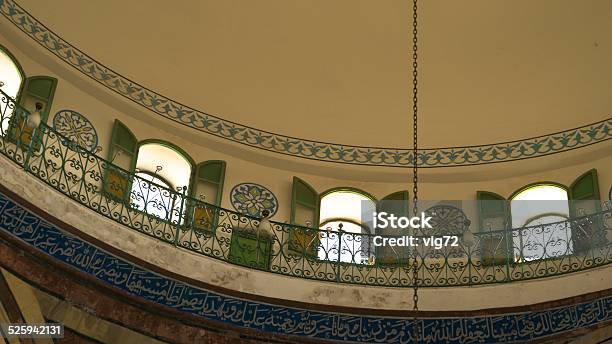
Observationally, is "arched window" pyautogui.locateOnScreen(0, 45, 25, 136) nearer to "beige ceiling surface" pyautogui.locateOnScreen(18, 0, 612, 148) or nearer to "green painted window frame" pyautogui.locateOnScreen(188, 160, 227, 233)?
"beige ceiling surface" pyautogui.locateOnScreen(18, 0, 612, 148)

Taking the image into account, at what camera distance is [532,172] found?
42.9 feet

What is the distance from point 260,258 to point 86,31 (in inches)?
128

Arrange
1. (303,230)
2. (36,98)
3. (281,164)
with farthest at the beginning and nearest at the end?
1. (281,164)
2. (303,230)
3. (36,98)

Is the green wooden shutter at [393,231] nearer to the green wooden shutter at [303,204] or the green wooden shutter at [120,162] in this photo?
the green wooden shutter at [303,204]

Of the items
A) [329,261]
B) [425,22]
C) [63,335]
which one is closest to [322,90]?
[425,22]

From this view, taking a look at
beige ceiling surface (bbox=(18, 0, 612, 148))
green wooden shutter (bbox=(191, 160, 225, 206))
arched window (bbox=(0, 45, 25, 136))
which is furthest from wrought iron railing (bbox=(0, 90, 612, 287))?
beige ceiling surface (bbox=(18, 0, 612, 148))

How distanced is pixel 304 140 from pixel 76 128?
9.50ft

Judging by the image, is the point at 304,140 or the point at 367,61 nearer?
the point at 367,61

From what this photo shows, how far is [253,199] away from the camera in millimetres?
12742

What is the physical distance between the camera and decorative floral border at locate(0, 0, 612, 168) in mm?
12469

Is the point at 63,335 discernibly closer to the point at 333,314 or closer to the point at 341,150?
the point at 333,314

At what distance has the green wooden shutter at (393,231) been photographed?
12180mm

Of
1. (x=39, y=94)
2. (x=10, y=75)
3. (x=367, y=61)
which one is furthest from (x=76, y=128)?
(x=367, y=61)

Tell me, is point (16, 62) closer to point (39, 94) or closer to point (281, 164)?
point (39, 94)
